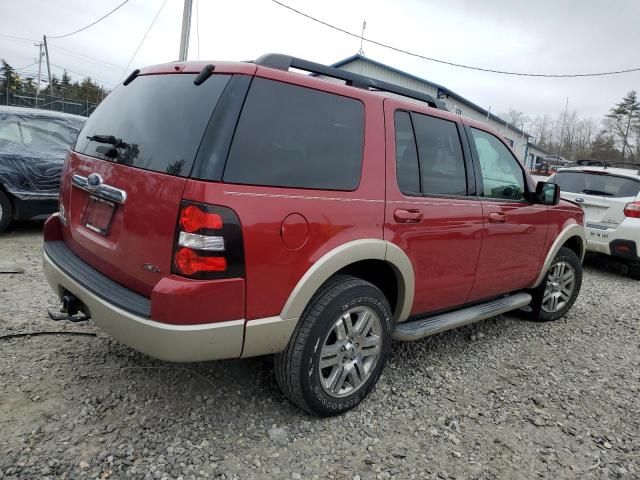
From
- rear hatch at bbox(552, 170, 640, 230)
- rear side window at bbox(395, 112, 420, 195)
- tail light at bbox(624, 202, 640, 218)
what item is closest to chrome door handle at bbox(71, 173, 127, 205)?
rear side window at bbox(395, 112, 420, 195)

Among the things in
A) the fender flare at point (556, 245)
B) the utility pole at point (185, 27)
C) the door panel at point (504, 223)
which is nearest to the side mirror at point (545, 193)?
the door panel at point (504, 223)

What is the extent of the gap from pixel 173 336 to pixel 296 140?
1.09 meters

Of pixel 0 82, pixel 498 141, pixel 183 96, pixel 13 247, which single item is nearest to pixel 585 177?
pixel 498 141

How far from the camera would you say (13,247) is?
216 inches

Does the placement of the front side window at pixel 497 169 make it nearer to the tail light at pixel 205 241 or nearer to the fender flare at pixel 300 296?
the fender flare at pixel 300 296

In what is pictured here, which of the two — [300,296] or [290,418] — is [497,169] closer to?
[300,296]

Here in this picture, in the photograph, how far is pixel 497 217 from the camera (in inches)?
140

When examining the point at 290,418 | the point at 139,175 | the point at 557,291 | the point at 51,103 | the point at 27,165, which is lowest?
the point at 290,418

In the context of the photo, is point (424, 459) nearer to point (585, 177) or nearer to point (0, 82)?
point (585, 177)

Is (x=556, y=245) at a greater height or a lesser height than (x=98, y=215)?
lesser

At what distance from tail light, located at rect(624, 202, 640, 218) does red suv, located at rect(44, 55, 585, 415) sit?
4666 mm

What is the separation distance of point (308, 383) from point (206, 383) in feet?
2.50

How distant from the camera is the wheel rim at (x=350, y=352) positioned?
262 cm

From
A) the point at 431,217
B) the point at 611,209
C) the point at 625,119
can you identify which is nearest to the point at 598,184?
the point at 611,209
